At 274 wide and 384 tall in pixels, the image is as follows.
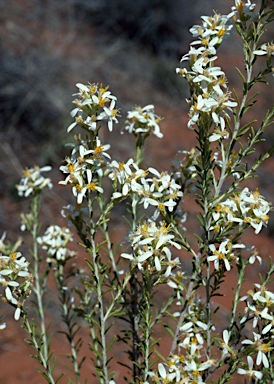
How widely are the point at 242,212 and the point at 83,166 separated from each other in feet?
1.56

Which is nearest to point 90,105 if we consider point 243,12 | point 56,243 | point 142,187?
point 142,187

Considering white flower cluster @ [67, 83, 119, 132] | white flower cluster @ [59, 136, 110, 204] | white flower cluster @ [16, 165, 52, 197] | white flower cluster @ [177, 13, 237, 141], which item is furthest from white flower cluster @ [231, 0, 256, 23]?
white flower cluster @ [16, 165, 52, 197]

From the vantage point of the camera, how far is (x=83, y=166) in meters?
1.53

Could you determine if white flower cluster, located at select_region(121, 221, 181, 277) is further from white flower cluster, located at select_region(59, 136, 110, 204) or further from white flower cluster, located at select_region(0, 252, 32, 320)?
white flower cluster, located at select_region(0, 252, 32, 320)

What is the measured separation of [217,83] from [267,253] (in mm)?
4345

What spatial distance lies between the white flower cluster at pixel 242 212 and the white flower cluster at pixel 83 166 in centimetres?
36

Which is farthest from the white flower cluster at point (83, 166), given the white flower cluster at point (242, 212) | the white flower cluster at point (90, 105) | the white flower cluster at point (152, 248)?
the white flower cluster at point (242, 212)

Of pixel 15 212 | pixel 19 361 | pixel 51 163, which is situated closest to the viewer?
pixel 19 361

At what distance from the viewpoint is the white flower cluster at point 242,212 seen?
157cm

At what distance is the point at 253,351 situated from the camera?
1.54 metres

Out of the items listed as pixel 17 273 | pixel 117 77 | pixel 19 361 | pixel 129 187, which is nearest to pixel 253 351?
pixel 129 187

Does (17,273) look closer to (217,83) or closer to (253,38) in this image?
(217,83)

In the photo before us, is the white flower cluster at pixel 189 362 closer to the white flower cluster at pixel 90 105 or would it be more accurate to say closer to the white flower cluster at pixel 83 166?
the white flower cluster at pixel 83 166

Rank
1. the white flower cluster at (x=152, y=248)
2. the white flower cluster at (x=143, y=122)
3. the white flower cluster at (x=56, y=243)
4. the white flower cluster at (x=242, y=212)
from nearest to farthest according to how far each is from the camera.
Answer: the white flower cluster at (x=152, y=248), the white flower cluster at (x=242, y=212), the white flower cluster at (x=143, y=122), the white flower cluster at (x=56, y=243)
